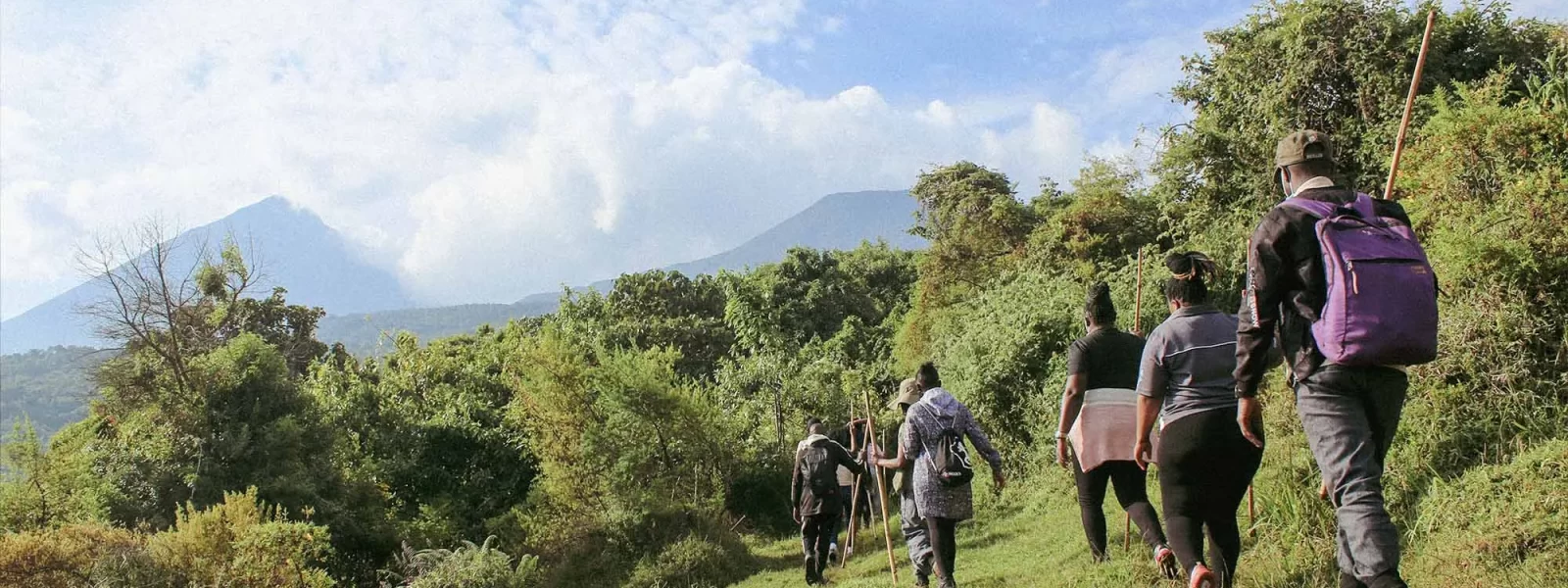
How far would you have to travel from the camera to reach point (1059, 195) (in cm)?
2658

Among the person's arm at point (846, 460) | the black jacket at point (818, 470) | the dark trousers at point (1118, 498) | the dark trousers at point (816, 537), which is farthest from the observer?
the dark trousers at point (816, 537)

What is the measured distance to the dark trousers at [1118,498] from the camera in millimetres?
5109

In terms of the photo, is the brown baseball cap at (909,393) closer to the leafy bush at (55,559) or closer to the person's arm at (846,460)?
the person's arm at (846,460)

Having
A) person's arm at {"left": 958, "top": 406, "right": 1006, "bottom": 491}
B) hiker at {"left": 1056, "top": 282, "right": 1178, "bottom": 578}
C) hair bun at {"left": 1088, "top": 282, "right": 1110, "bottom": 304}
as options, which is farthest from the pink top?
person's arm at {"left": 958, "top": 406, "right": 1006, "bottom": 491}

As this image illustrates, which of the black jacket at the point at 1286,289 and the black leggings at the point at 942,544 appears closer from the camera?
the black jacket at the point at 1286,289

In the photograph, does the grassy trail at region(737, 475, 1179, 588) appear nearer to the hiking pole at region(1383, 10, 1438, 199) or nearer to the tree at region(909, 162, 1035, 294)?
the hiking pole at region(1383, 10, 1438, 199)

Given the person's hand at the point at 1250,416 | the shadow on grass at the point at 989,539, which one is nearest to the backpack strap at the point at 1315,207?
the person's hand at the point at 1250,416

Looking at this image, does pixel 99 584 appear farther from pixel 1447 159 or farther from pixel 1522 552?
pixel 1447 159

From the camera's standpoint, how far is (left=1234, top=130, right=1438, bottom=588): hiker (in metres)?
3.04

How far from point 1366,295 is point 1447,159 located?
589cm

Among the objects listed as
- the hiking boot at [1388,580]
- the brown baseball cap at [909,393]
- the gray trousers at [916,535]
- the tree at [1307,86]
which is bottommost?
the gray trousers at [916,535]

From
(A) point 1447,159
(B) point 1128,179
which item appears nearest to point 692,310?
(B) point 1128,179

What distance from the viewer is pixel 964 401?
49.2 feet

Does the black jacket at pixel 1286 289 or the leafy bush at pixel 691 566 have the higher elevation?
the black jacket at pixel 1286 289
